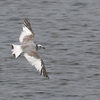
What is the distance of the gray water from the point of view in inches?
563

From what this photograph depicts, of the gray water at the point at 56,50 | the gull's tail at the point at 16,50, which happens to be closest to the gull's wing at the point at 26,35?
the gull's tail at the point at 16,50

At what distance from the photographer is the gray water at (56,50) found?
14289 mm

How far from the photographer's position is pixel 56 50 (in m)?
17.4

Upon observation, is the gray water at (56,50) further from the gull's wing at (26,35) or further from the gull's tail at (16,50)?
the gull's tail at (16,50)

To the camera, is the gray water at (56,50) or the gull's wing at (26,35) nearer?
the gull's wing at (26,35)

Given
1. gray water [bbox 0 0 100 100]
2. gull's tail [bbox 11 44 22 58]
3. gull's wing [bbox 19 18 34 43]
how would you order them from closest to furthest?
gull's tail [bbox 11 44 22 58] → gull's wing [bbox 19 18 34 43] → gray water [bbox 0 0 100 100]

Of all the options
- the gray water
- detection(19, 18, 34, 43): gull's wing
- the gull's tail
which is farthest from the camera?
the gray water

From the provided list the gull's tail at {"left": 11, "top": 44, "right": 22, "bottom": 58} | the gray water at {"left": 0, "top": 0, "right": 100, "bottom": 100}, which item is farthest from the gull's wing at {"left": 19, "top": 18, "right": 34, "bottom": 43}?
the gray water at {"left": 0, "top": 0, "right": 100, "bottom": 100}

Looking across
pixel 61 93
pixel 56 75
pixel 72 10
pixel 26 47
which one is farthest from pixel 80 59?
pixel 72 10

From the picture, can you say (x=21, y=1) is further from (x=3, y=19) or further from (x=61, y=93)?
(x=61, y=93)

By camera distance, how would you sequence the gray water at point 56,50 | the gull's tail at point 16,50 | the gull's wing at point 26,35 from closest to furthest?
the gull's tail at point 16,50
the gull's wing at point 26,35
the gray water at point 56,50

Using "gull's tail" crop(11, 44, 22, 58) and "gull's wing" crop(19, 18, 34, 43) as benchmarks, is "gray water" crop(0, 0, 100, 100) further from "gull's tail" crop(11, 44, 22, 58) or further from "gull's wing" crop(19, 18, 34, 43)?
"gull's tail" crop(11, 44, 22, 58)

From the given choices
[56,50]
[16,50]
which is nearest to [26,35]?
[16,50]

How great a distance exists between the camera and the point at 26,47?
12977 mm
